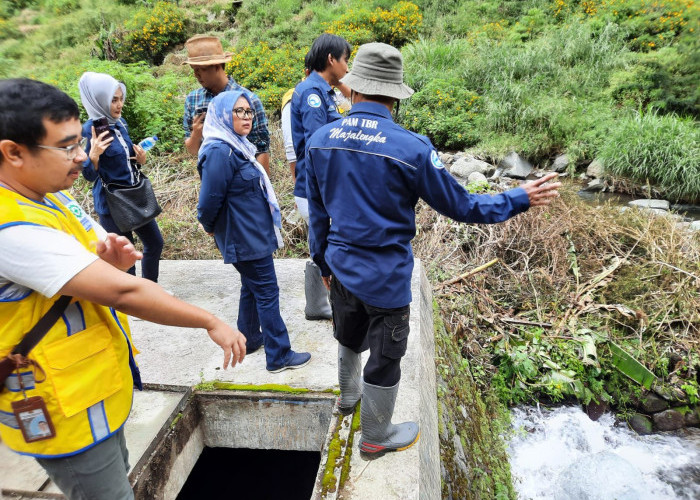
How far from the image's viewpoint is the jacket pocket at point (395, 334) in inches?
78.0

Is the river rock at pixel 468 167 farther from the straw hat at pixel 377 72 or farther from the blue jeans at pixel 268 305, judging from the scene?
the straw hat at pixel 377 72

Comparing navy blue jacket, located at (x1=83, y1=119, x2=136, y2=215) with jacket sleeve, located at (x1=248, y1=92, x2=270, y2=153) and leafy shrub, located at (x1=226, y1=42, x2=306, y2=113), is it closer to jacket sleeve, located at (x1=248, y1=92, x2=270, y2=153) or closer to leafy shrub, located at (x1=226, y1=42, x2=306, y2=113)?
jacket sleeve, located at (x1=248, y1=92, x2=270, y2=153)

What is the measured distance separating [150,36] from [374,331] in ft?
58.4

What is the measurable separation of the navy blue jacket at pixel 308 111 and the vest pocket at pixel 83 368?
1.97 metres

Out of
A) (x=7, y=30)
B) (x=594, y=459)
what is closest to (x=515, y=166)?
(x=594, y=459)

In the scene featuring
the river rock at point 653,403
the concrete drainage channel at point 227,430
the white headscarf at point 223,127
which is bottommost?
the river rock at point 653,403

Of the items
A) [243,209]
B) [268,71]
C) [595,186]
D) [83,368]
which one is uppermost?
[83,368]

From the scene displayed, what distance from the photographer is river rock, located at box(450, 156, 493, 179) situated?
8461mm

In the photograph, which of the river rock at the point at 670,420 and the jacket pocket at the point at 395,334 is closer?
the jacket pocket at the point at 395,334

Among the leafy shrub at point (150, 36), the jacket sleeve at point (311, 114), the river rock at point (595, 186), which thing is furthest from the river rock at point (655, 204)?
the leafy shrub at point (150, 36)

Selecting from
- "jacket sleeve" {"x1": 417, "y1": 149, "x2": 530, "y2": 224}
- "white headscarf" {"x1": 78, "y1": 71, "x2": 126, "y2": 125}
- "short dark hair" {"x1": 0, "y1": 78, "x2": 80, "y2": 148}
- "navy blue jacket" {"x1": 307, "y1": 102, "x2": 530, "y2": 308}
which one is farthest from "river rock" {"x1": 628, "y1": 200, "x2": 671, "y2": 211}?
"short dark hair" {"x1": 0, "y1": 78, "x2": 80, "y2": 148}

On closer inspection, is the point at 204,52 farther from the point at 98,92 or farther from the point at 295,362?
the point at 295,362

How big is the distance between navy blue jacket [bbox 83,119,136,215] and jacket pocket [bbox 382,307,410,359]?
2292mm

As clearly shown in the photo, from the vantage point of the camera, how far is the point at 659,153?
7.89 meters
